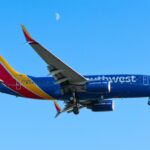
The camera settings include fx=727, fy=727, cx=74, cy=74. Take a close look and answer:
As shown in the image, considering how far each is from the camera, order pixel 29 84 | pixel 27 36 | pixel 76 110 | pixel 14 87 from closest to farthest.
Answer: pixel 27 36, pixel 76 110, pixel 29 84, pixel 14 87

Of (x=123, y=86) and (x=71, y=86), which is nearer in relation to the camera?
(x=123, y=86)

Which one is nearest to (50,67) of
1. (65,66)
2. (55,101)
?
(65,66)

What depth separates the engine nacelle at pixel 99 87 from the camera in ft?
284

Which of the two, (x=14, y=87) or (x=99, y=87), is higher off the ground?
(x=99, y=87)

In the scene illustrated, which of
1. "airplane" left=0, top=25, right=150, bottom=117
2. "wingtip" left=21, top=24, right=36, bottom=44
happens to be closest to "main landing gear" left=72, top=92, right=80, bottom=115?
"airplane" left=0, top=25, right=150, bottom=117

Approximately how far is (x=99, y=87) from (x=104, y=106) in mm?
9553

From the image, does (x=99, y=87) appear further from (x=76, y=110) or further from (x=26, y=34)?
(x=26, y=34)

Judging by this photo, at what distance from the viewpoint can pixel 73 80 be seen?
8938 cm

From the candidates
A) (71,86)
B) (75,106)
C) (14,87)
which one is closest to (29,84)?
(14,87)

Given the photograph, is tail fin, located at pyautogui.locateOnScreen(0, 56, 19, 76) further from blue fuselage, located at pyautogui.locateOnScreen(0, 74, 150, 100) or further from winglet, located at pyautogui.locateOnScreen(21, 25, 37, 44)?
winglet, located at pyautogui.locateOnScreen(21, 25, 37, 44)

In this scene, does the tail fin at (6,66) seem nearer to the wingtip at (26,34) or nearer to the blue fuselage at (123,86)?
the blue fuselage at (123,86)

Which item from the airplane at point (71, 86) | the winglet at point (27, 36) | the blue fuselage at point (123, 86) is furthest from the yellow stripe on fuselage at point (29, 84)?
the winglet at point (27, 36)

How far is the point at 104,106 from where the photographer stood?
95.8 m

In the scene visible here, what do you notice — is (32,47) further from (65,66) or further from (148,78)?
(148,78)
